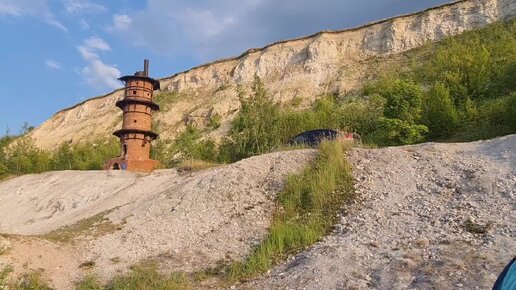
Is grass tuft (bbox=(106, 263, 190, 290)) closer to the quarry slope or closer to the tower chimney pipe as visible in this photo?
the quarry slope

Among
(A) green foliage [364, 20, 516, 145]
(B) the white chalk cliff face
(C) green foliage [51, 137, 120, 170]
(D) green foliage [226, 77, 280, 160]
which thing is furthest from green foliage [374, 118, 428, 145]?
(C) green foliage [51, 137, 120, 170]

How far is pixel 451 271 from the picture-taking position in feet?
24.0

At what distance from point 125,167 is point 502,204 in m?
18.7

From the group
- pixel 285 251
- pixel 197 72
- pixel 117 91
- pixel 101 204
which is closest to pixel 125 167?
pixel 101 204

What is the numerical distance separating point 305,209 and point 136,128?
15518 millimetres

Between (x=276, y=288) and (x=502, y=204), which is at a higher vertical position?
(x=502, y=204)

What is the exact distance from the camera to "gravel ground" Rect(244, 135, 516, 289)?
297 inches

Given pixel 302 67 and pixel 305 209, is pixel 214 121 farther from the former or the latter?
pixel 305 209

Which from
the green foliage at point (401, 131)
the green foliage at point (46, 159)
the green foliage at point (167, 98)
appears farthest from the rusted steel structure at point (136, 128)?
the green foliage at point (167, 98)

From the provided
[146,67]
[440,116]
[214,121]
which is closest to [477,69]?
[440,116]

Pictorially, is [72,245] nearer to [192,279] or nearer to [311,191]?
[192,279]

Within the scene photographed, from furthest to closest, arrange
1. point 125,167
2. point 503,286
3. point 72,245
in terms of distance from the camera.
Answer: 1. point 125,167
2. point 72,245
3. point 503,286

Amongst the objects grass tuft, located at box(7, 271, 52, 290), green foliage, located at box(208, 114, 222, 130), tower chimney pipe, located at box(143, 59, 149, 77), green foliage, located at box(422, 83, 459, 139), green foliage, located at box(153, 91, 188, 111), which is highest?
green foliage, located at box(153, 91, 188, 111)

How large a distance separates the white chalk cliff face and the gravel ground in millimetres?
24445
